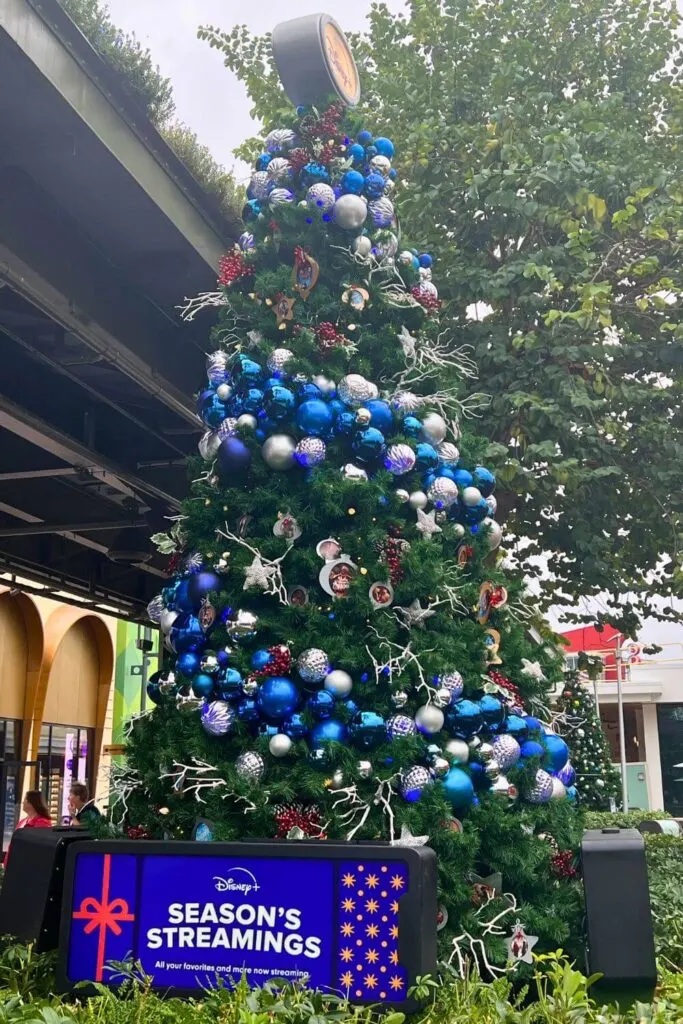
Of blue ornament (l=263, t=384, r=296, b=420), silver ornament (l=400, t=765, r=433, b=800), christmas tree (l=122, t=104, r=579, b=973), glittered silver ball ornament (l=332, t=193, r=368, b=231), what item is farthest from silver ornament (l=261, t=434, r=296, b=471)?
silver ornament (l=400, t=765, r=433, b=800)

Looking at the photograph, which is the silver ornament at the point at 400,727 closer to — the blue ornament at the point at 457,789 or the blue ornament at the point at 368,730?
the blue ornament at the point at 368,730

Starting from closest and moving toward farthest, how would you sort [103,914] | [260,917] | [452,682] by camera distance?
[260,917]
[103,914]
[452,682]

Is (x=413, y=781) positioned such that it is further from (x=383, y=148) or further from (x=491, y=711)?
(x=383, y=148)

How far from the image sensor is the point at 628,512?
8188mm

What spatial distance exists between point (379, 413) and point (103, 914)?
2507 millimetres

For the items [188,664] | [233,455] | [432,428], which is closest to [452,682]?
[188,664]

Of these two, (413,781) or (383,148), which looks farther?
(383,148)

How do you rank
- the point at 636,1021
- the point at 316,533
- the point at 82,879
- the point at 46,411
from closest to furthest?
the point at 636,1021
the point at 82,879
the point at 316,533
the point at 46,411

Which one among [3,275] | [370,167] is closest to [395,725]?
[370,167]

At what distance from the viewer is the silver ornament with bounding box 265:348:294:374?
4.76m

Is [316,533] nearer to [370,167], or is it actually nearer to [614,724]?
[370,167]

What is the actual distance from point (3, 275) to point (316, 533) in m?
2.46

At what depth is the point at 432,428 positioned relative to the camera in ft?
16.1

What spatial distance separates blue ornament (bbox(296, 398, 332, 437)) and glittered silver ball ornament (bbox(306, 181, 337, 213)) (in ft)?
3.57
